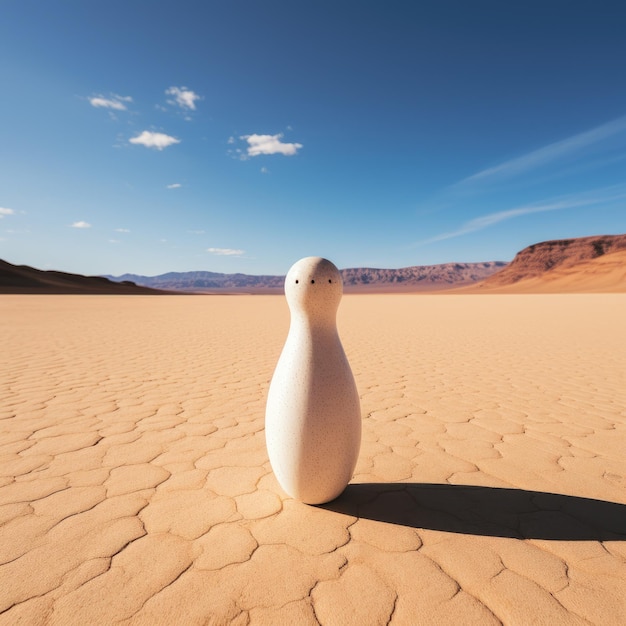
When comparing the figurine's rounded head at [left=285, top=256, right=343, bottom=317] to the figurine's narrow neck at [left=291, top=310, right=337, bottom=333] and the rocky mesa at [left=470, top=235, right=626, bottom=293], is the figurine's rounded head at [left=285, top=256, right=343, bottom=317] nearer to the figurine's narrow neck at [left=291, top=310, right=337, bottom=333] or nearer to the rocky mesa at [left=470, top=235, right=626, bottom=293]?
the figurine's narrow neck at [left=291, top=310, right=337, bottom=333]

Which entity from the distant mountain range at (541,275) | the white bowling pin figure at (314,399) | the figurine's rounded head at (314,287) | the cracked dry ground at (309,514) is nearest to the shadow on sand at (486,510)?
the cracked dry ground at (309,514)

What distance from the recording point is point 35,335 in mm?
9125

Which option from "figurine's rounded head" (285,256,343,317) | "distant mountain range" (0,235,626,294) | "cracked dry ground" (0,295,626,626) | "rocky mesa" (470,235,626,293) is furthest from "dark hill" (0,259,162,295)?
"rocky mesa" (470,235,626,293)

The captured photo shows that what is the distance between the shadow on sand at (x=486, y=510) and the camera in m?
1.83

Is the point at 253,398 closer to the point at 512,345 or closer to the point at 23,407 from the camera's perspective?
the point at 23,407

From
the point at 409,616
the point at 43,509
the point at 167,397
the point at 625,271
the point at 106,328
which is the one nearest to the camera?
the point at 409,616

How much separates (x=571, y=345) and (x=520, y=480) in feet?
22.7

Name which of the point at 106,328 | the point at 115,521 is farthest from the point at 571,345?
the point at 106,328

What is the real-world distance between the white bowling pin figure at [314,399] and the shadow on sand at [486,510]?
298mm

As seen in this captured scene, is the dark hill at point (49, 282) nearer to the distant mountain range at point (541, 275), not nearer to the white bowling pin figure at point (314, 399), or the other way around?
the distant mountain range at point (541, 275)

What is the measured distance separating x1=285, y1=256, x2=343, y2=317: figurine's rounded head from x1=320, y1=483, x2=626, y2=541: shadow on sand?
106cm

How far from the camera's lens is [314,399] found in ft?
6.02

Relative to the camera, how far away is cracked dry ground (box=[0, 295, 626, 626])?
140 centimetres

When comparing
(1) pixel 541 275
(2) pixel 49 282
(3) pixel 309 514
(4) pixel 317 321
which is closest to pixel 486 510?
(3) pixel 309 514
